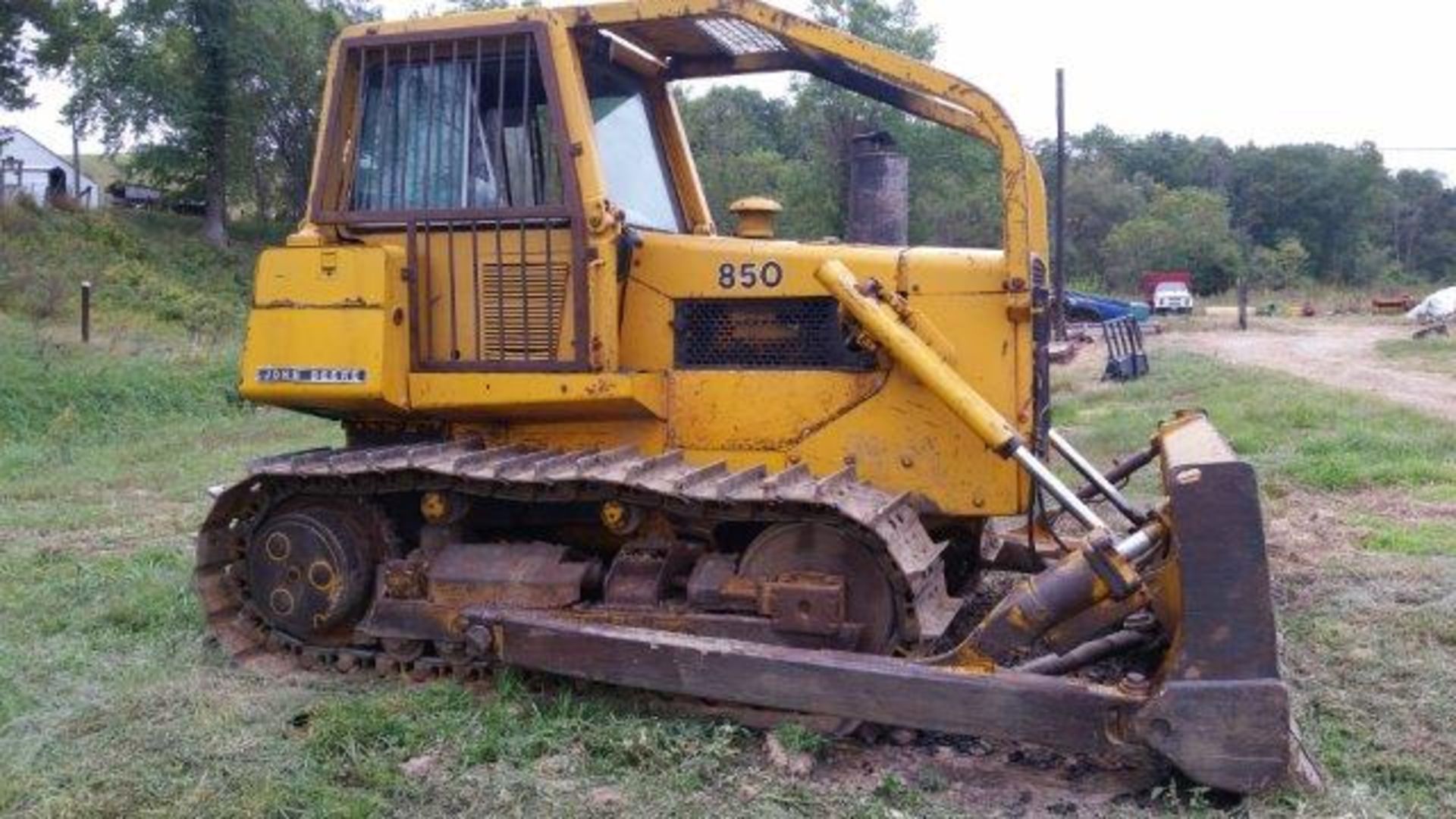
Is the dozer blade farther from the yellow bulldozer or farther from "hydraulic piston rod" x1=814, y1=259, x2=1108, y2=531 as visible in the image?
"hydraulic piston rod" x1=814, y1=259, x2=1108, y2=531

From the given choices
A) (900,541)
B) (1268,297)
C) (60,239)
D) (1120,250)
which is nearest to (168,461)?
(900,541)

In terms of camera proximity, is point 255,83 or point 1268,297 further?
point 1268,297

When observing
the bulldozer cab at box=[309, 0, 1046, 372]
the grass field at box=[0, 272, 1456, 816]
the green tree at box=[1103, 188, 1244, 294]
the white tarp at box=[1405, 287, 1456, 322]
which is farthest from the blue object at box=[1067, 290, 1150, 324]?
the bulldozer cab at box=[309, 0, 1046, 372]

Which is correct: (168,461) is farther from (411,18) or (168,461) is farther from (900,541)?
(900,541)

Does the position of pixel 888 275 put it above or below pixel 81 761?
above

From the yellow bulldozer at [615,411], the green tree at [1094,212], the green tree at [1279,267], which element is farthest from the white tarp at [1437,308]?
the yellow bulldozer at [615,411]

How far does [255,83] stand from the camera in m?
43.9

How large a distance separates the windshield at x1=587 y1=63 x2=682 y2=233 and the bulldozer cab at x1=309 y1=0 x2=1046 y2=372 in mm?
25

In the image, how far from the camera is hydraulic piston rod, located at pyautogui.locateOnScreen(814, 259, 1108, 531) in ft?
15.9

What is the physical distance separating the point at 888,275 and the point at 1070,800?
2.19m

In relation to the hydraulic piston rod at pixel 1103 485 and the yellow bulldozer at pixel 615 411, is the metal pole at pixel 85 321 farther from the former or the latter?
the hydraulic piston rod at pixel 1103 485

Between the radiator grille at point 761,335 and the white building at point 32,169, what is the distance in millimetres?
34343

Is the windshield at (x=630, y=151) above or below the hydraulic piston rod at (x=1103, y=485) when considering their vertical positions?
above

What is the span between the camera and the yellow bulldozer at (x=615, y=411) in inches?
200
